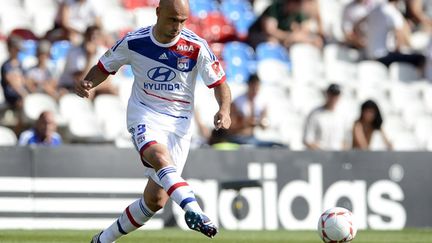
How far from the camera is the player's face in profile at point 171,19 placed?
9695 millimetres

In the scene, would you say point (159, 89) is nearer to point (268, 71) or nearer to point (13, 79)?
point (13, 79)

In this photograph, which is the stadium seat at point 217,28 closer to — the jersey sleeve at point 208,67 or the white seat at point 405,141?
the white seat at point 405,141

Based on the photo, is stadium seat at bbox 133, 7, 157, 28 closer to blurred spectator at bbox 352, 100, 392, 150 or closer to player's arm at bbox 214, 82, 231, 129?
blurred spectator at bbox 352, 100, 392, 150

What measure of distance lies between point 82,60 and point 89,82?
25.0ft

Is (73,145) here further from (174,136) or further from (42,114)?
(174,136)

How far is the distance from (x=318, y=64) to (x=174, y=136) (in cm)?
1091

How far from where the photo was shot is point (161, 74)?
10.1m

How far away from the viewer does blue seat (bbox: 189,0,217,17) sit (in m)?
20.5

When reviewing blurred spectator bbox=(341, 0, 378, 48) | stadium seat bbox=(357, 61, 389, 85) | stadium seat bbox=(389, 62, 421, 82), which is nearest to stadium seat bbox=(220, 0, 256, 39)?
blurred spectator bbox=(341, 0, 378, 48)

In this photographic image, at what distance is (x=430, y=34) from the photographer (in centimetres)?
2241

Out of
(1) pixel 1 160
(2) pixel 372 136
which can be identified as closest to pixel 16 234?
(1) pixel 1 160

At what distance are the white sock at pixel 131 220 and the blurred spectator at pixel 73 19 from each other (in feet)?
28.4

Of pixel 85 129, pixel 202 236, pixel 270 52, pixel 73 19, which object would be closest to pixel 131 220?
pixel 202 236

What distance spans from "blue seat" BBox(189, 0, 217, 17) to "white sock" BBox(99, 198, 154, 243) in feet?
34.9
